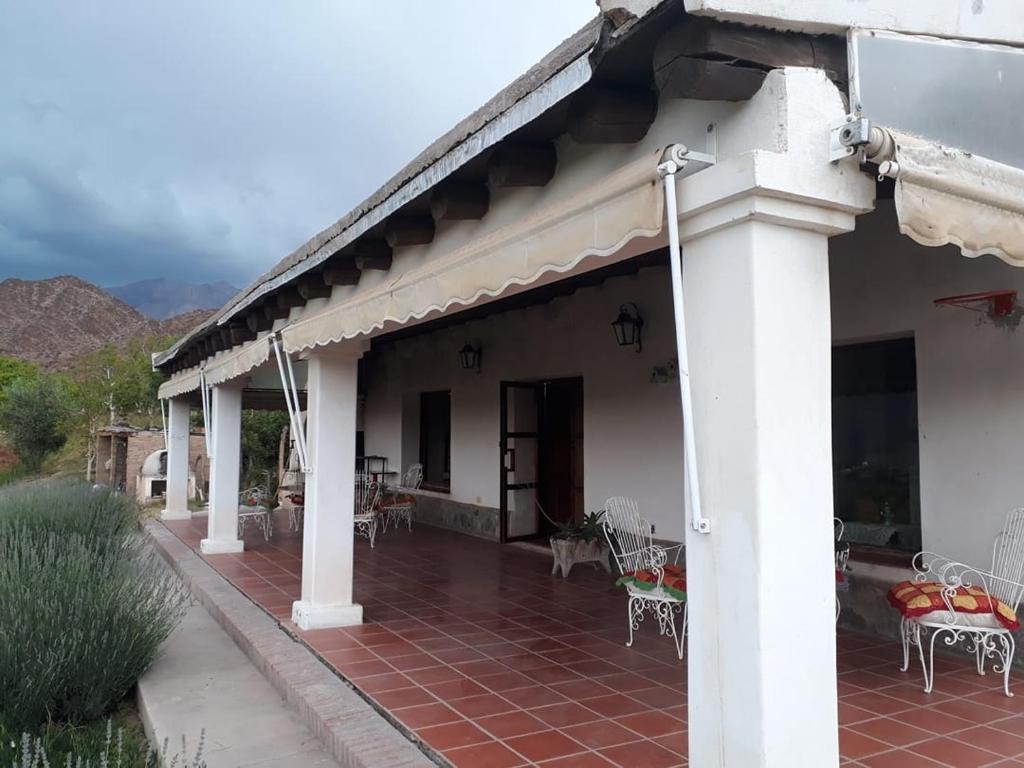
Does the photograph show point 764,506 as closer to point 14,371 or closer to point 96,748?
point 96,748

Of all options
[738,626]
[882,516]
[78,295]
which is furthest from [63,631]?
[78,295]

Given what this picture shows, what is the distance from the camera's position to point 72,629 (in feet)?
15.1

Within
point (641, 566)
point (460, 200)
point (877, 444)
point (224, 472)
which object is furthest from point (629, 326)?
point (224, 472)

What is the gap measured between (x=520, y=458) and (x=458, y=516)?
1852mm

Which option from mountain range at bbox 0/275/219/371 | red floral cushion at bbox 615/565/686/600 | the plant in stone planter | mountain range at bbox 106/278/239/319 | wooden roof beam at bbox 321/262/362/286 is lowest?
the plant in stone planter

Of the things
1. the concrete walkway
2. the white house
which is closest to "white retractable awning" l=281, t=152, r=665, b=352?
the white house

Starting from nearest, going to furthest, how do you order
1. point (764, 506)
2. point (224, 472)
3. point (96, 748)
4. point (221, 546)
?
point (764, 506) → point (96, 748) → point (221, 546) → point (224, 472)

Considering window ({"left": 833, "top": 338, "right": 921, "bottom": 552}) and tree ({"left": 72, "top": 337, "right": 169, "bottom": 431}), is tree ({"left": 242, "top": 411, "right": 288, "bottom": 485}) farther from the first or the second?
window ({"left": 833, "top": 338, "right": 921, "bottom": 552})

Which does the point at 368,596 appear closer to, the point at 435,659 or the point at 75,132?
the point at 435,659

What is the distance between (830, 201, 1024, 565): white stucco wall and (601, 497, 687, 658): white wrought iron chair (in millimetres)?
1951

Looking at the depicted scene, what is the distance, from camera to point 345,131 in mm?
98688

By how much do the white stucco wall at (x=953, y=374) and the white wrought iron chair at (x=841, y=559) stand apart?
57 centimetres

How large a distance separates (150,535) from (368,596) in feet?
21.5

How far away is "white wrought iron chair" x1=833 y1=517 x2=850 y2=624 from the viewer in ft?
17.7
